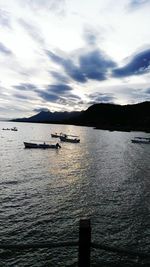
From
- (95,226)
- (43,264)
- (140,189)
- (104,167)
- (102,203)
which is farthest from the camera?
(104,167)

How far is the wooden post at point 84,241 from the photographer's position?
817cm

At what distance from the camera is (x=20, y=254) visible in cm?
2278

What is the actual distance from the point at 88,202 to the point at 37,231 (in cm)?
1127

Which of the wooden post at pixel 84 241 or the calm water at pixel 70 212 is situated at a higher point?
the wooden post at pixel 84 241

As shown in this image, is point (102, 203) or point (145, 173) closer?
point (102, 203)

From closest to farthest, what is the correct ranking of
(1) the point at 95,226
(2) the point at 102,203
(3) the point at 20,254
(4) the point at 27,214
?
(3) the point at 20,254, (1) the point at 95,226, (4) the point at 27,214, (2) the point at 102,203

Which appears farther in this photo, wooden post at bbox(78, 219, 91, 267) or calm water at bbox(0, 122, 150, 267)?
calm water at bbox(0, 122, 150, 267)

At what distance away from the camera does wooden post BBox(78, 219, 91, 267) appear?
8.17 metres

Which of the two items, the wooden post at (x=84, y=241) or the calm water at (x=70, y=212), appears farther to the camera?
the calm water at (x=70, y=212)

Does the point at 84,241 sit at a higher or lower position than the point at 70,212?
higher

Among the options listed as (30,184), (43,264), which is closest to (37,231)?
(43,264)

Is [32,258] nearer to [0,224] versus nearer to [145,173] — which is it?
[0,224]

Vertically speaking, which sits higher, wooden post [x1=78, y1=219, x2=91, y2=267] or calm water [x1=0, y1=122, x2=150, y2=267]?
wooden post [x1=78, y1=219, x2=91, y2=267]

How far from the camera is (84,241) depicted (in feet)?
27.2
